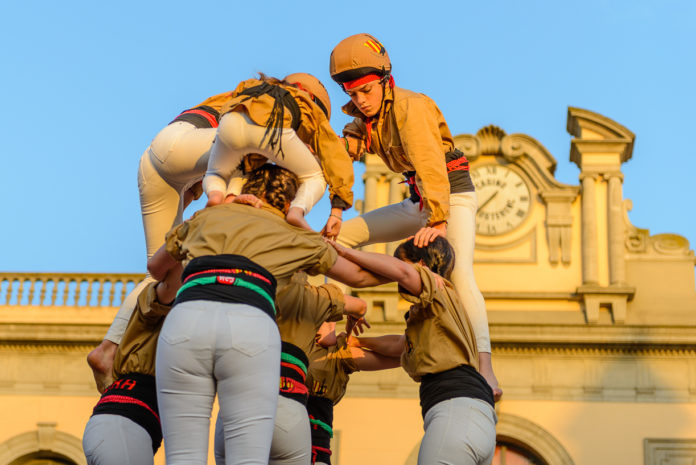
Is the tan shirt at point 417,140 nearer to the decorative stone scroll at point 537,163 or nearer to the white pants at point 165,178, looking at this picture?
the white pants at point 165,178

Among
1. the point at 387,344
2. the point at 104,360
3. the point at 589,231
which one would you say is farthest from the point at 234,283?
the point at 589,231

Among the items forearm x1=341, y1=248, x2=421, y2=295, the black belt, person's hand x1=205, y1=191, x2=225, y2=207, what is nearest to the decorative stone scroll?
person's hand x1=205, y1=191, x2=225, y2=207

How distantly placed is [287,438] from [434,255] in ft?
4.38

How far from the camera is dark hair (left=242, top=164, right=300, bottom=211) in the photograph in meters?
5.66

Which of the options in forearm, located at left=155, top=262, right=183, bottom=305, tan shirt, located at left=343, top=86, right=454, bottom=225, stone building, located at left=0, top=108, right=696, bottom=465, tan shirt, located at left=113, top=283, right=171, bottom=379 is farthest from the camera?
stone building, located at left=0, top=108, right=696, bottom=465

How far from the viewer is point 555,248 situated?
73.7 feet

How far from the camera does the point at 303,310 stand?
6055mm

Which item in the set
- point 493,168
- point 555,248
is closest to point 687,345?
point 555,248

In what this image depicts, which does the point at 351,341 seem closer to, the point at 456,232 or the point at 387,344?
the point at 387,344

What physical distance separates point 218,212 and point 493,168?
59.2 feet

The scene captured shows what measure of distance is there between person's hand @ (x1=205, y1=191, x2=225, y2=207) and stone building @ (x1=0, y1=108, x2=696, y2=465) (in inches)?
588

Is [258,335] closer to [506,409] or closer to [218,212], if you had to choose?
[218,212]

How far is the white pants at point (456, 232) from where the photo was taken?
6.79 m

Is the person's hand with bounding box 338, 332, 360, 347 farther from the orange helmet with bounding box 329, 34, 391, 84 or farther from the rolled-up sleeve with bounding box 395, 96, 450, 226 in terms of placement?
the orange helmet with bounding box 329, 34, 391, 84
